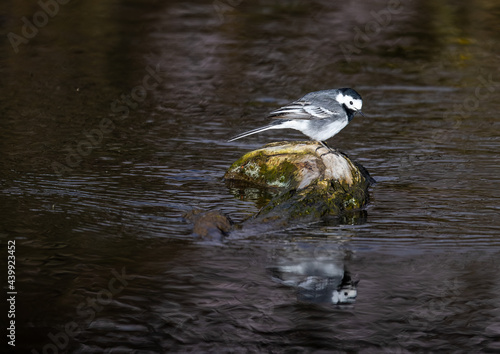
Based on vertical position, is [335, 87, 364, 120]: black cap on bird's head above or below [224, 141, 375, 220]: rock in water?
above

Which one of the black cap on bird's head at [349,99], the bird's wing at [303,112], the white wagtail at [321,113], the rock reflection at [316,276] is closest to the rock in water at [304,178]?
the white wagtail at [321,113]

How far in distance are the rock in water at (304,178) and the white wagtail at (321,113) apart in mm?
249

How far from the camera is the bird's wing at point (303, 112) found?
10367 mm

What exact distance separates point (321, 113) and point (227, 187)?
1.62m

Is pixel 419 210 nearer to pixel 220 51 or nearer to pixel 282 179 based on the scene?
pixel 282 179

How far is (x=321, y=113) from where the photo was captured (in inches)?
408

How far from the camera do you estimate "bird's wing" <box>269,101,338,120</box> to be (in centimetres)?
1037

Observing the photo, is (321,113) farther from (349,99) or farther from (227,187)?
(227,187)

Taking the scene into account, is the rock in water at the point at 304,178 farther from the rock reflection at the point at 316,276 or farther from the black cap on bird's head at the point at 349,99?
the rock reflection at the point at 316,276

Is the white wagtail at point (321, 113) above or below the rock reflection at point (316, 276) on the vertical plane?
above

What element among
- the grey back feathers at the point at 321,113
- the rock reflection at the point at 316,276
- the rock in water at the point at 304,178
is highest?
the grey back feathers at the point at 321,113

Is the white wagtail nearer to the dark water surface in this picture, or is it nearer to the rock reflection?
the dark water surface

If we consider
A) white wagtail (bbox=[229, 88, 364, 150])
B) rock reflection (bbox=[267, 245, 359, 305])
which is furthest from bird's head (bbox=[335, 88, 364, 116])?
rock reflection (bbox=[267, 245, 359, 305])

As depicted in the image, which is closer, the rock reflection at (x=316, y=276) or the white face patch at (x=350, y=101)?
the rock reflection at (x=316, y=276)
